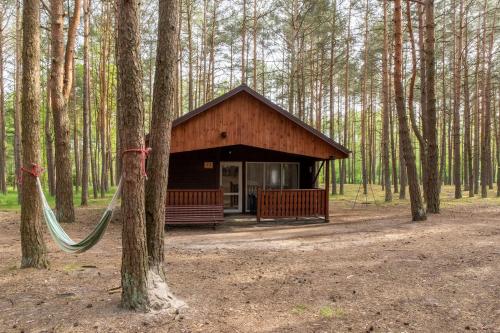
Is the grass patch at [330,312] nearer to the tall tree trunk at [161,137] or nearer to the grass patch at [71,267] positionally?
the tall tree trunk at [161,137]

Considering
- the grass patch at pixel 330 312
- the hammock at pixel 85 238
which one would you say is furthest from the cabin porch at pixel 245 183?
the grass patch at pixel 330 312

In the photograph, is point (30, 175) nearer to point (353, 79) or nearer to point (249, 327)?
point (249, 327)

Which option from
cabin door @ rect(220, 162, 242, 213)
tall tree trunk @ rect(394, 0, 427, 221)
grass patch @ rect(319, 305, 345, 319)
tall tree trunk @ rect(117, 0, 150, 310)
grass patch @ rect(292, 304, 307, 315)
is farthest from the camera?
cabin door @ rect(220, 162, 242, 213)

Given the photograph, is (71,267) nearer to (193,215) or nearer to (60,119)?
(193,215)

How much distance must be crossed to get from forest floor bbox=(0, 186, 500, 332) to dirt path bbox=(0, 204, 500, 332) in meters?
0.01

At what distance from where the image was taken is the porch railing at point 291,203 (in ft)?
38.5

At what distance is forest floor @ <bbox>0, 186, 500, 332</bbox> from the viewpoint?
375 centimetres

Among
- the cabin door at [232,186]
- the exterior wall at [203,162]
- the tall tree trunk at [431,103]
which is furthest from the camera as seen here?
the cabin door at [232,186]

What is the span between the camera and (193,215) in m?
10.6

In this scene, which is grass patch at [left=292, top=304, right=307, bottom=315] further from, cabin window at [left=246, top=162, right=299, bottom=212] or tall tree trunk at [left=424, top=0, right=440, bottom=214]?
cabin window at [left=246, top=162, right=299, bottom=212]

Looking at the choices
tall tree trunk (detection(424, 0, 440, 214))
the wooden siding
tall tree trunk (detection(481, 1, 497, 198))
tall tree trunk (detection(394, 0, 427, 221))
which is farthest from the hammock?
tall tree trunk (detection(481, 1, 497, 198))

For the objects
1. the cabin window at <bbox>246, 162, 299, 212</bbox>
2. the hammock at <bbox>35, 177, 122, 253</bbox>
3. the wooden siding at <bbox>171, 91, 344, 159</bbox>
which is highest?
the wooden siding at <bbox>171, 91, 344, 159</bbox>

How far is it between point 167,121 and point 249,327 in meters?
2.56

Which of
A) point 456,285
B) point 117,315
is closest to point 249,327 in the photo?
point 117,315
